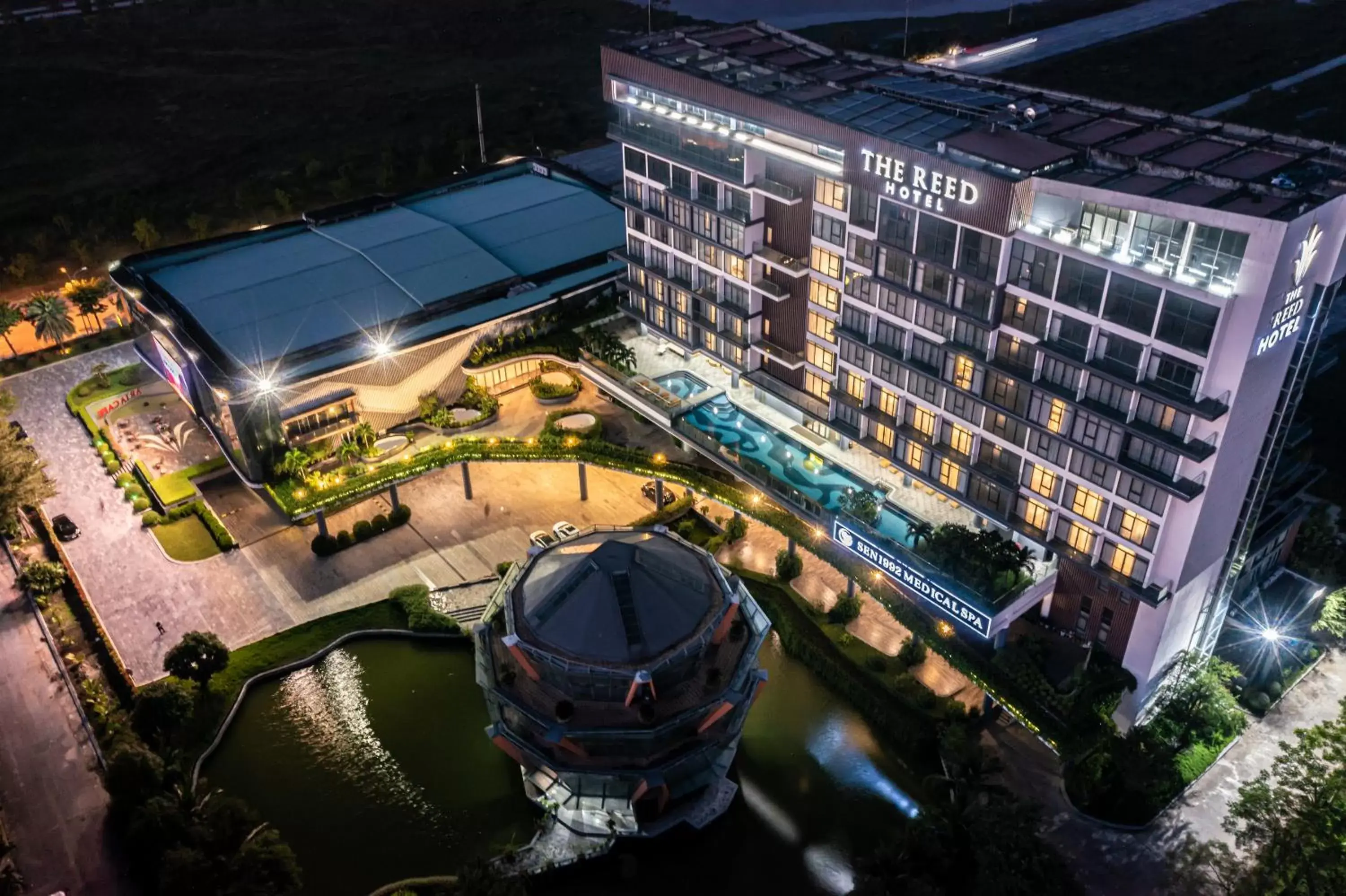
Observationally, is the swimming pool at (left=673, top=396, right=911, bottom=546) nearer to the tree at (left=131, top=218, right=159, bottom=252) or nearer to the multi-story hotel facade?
the multi-story hotel facade

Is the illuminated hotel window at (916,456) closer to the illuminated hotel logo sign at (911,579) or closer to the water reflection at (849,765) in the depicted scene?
the illuminated hotel logo sign at (911,579)

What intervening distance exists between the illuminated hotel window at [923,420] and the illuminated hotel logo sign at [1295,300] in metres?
22.4

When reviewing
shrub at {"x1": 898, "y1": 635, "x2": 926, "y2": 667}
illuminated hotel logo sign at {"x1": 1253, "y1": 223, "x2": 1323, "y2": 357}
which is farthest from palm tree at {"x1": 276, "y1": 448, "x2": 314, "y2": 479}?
illuminated hotel logo sign at {"x1": 1253, "y1": 223, "x2": 1323, "y2": 357}

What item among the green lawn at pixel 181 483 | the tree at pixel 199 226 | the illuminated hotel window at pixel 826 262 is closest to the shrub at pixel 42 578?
the green lawn at pixel 181 483

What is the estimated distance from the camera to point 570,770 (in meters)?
61.2

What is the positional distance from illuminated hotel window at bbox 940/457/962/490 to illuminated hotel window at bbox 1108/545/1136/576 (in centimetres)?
1171

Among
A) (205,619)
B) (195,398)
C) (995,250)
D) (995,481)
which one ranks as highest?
(995,250)

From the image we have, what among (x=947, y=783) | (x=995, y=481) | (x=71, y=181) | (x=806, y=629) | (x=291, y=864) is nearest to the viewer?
(x=291, y=864)

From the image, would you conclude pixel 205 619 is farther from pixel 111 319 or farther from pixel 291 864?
pixel 111 319

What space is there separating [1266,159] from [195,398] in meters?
87.4

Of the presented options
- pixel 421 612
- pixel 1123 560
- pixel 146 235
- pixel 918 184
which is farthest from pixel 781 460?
pixel 146 235

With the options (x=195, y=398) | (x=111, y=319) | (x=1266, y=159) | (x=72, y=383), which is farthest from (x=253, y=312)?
(x=1266, y=159)

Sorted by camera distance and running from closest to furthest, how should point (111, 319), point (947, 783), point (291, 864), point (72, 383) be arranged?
1. point (291, 864)
2. point (947, 783)
3. point (72, 383)
4. point (111, 319)

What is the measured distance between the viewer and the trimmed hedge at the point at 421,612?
257ft
